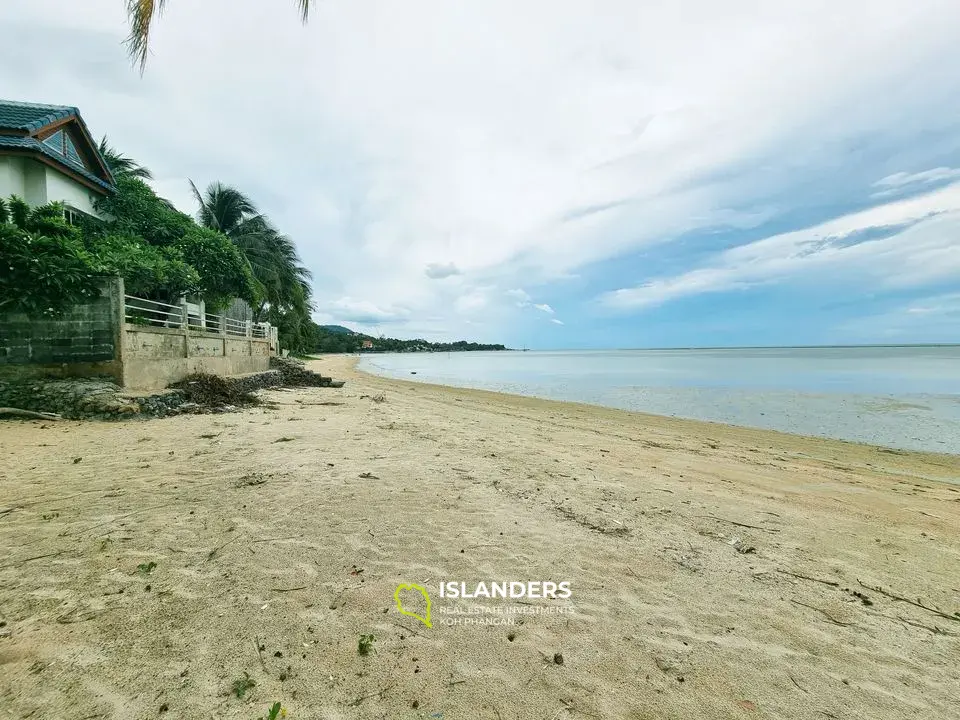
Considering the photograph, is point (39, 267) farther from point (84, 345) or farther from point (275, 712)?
point (275, 712)

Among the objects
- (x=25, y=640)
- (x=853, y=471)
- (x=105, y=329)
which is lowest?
(x=853, y=471)

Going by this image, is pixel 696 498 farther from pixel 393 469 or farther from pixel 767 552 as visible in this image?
pixel 393 469

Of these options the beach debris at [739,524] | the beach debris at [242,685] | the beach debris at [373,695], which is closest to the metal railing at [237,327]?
the beach debris at [242,685]

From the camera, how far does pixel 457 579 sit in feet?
9.78

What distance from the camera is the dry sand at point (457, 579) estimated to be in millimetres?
1991

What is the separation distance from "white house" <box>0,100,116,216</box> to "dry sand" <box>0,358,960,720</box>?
44.1 feet

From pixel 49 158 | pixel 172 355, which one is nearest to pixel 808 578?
pixel 172 355

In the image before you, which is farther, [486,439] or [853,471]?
[486,439]

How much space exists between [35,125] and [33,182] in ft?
5.89

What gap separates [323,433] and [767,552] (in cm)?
688

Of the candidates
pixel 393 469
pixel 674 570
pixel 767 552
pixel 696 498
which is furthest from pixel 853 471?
pixel 393 469

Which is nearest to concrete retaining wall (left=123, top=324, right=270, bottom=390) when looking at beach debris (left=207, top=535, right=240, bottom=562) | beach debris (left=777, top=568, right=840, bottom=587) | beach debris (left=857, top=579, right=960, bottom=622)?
beach debris (left=207, top=535, right=240, bottom=562)

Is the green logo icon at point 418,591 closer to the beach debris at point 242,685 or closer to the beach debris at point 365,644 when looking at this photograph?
the beach debris at point 365,644

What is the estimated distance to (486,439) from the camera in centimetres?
807
